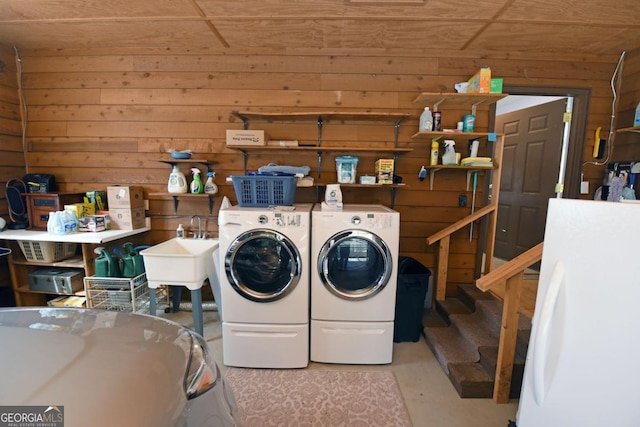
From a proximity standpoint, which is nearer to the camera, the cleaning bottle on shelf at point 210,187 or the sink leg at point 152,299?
the sink leg at point 152,299

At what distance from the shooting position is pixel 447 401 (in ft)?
5.33

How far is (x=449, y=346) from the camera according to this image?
1.95 meters

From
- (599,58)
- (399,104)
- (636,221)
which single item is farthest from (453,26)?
(636,221)

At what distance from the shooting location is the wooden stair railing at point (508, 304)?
143 centimetres

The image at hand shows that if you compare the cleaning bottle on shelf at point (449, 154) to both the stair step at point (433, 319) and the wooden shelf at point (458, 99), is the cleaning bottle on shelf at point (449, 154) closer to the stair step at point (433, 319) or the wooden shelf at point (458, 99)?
the wooden shelf at point (458, 99)

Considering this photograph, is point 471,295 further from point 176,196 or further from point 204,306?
point 176,196

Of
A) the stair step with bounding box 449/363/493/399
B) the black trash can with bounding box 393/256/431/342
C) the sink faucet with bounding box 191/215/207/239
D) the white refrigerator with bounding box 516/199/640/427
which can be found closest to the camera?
the white refrigerator with bounding box 516/199/640/427

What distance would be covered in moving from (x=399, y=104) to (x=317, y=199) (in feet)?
3.66

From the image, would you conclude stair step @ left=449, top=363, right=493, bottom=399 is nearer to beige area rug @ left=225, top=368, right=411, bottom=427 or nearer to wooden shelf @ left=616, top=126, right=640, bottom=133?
beige area rug @ left=225, top=368, right=411, bottom=427

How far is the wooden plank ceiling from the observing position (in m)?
1.77

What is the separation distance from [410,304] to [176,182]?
2.20m

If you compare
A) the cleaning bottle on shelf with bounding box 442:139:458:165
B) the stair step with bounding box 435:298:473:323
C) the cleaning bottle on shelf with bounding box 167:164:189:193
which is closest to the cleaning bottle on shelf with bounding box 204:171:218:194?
the cleaning bottle on shelf with bounding box 167:164:189:193

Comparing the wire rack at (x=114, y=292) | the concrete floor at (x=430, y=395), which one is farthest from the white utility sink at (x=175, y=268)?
the concrete floor at (x=430, y=395)

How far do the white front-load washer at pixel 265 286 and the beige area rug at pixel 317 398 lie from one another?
0.32 ft
